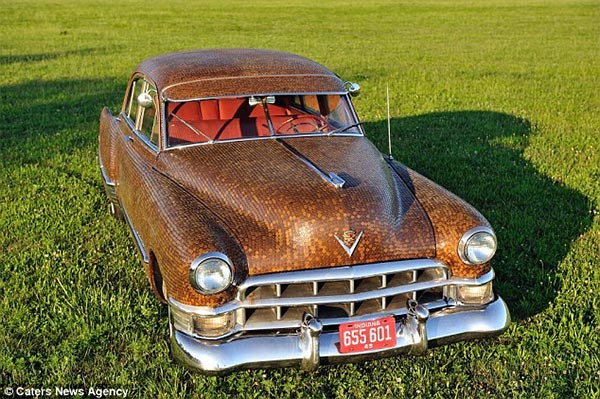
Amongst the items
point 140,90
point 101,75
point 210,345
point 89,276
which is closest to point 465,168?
point 140,90

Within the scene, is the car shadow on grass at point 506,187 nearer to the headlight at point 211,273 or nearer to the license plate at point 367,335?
the license plate at point 367,335

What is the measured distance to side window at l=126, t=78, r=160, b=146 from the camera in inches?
193

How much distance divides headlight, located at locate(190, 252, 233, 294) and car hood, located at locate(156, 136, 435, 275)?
6.0 inches

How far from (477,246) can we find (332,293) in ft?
3.01

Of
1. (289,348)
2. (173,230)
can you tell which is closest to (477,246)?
(289,348)

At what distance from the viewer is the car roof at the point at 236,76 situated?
4.89 meters

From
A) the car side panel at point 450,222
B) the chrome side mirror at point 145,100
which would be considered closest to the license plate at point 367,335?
the car side panel at point 450,222

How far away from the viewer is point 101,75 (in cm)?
1543

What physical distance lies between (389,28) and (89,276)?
26.4 metres

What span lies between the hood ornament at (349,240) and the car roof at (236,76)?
1.67m

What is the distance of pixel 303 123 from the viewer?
501cm

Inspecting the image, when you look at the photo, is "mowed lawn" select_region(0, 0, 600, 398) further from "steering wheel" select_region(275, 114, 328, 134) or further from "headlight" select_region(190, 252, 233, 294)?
"steering wheel" select_region(275, 114, 328, 134)

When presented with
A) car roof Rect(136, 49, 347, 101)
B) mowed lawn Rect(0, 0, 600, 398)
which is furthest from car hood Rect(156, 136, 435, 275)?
mowed lawn Rect(0, 0, 600, 398)

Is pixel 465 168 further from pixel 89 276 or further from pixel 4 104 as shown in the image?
pixel 4 104
